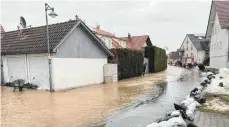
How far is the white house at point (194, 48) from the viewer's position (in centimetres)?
6944

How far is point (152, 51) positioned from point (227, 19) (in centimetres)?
1032

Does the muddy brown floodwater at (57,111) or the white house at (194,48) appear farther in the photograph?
the white house at (194,48)

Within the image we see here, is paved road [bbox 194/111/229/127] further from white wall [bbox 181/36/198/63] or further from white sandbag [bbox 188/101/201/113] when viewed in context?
white wall [bbox 181/36/198/63]

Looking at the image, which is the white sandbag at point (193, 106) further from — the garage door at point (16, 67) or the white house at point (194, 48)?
the white house at point (194, 48)

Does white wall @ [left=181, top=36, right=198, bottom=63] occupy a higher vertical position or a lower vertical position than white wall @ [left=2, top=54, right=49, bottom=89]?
higher

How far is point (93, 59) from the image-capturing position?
20.9 m

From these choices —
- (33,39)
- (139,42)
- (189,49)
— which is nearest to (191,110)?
(33,39)

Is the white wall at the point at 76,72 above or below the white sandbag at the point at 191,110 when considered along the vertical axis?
above

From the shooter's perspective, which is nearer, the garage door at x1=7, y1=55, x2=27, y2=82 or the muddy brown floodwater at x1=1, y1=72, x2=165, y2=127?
the muddy brown floodwater at x1=1, y1=72, x2=165, y2=127

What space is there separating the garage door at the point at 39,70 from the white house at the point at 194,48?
179 feet

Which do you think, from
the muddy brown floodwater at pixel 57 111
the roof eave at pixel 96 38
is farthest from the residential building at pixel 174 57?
the muddy brown floodwater at pixel 57 111

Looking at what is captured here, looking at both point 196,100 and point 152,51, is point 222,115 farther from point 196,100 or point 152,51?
point 152,51

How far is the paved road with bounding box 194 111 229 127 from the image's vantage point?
24.2 feet

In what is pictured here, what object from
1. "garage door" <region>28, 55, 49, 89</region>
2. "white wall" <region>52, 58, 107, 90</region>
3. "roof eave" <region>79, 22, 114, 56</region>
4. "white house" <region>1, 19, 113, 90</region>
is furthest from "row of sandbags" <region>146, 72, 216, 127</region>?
"roof eave" <region>79, 22, 114, 56</region>
